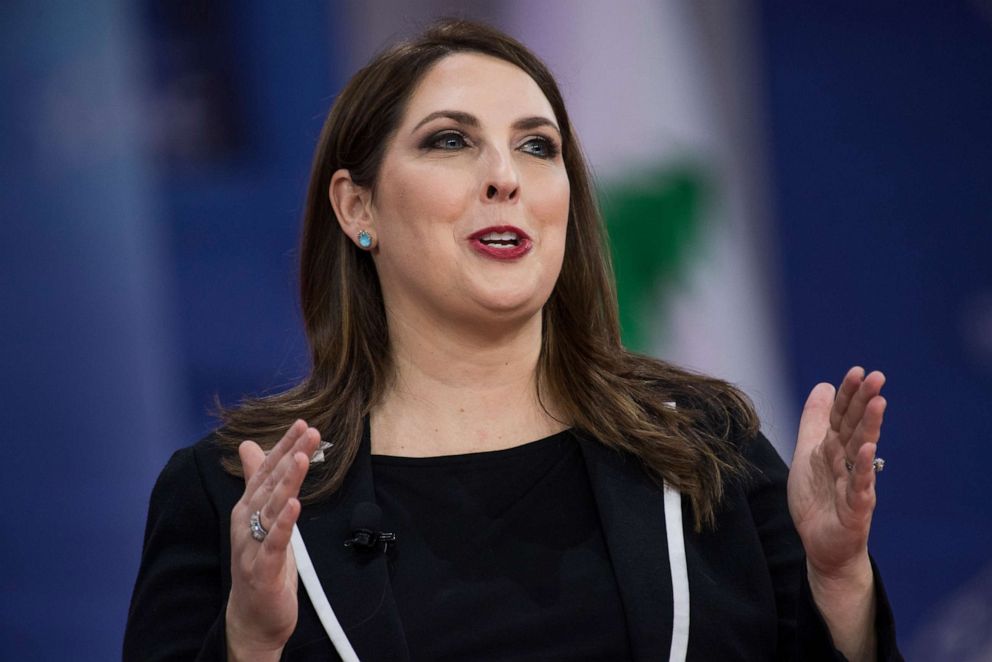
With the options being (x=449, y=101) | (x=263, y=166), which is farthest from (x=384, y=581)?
(x=263, y=166)

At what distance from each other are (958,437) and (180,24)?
2.33m

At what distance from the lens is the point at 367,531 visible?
6.78 ft

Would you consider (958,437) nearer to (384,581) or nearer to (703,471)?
(703,471)

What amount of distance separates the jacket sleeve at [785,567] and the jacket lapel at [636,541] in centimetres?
18

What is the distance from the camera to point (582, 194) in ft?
8.41

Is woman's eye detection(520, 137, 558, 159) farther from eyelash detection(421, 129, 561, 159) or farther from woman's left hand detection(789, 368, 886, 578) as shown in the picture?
woman's left hand detection(789, 368, 886, 578)

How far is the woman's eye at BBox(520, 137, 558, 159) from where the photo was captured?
7.67 feet

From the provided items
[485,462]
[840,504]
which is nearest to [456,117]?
[485,462]

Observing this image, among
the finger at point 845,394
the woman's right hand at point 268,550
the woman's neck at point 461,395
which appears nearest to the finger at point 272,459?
the woman's right hand at point 268,550

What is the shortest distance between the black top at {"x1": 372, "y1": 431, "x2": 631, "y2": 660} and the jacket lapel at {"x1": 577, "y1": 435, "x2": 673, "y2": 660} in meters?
0.04

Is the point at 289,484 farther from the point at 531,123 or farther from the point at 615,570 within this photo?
the point at 531,123

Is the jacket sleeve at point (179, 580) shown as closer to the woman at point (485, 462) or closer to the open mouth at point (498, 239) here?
the woman at point (485, 462)

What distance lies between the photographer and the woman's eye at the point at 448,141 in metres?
2.30

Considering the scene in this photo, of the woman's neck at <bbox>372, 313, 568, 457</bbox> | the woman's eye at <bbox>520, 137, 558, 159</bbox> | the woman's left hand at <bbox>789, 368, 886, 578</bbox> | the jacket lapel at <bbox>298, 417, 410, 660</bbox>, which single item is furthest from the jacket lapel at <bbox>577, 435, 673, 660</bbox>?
the woman's eye at <bbox>520, 137, 558, 159</bbox>
